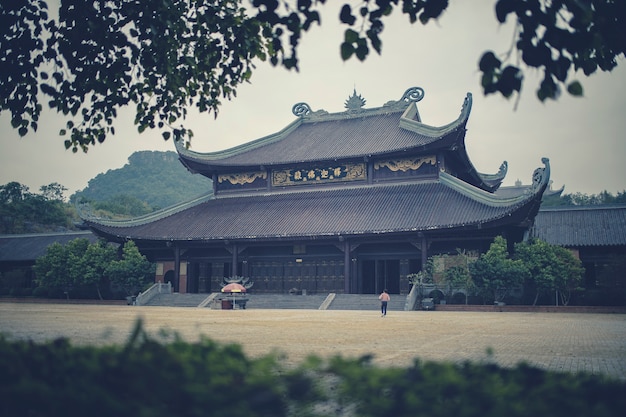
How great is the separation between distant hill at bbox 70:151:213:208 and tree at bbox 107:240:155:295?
6876cm

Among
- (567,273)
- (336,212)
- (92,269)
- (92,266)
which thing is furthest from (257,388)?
(92,266)

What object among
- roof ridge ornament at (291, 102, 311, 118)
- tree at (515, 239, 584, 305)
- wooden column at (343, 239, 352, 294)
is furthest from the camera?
roof ridge ornament at (291, 102, 311, 118)

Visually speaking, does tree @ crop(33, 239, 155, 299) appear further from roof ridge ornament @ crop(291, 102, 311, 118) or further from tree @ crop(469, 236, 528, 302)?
tree @ crop(469, 236, 528, 302)

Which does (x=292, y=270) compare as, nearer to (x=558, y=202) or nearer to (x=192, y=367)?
(x=192, y=367)

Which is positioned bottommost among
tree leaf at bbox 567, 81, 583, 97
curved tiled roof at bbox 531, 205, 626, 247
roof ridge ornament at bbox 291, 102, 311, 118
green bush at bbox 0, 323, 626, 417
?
green bush at bbox 0, 323, 626, 417

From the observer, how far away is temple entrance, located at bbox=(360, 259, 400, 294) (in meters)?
30.7

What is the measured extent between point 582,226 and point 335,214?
47.6ft

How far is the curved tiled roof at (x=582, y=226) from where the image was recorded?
29.9 meters

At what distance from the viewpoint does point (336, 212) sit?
30328 millimetres

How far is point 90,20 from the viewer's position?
7.13 meters

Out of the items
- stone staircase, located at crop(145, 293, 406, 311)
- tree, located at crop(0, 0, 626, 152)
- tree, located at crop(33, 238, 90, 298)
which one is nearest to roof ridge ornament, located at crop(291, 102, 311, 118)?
stone staircase, located at crop(145, 293, 406, 311)

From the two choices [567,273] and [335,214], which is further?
[335,214]

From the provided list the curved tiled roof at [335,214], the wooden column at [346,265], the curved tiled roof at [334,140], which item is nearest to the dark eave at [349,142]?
the curved tiled roof at [334,140]

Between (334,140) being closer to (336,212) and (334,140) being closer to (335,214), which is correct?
(336,212)
